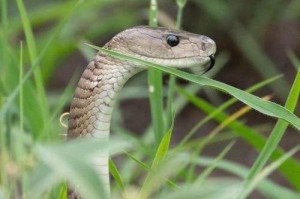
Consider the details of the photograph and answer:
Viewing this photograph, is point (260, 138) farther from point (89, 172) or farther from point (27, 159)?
point (89, 172)

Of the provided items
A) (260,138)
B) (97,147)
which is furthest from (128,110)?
(97,147)

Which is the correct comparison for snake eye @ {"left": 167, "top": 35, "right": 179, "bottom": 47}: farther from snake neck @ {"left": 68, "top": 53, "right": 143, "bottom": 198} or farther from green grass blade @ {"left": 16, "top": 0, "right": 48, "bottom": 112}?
green grass blade @ {"left": 16, "top": 0, "right": 48, "bottom": 112}

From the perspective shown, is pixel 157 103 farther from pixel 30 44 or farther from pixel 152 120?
pixel 30 44

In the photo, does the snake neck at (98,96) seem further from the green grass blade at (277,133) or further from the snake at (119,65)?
the green grass blade at (277,133)

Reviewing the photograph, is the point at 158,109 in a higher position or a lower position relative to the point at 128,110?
higher

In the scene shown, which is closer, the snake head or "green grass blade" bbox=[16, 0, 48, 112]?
the snake head

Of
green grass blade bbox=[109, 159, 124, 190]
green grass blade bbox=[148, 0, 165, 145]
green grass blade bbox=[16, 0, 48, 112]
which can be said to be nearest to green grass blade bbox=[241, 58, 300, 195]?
green grass blade bbox=[109, 159, 124, 190]

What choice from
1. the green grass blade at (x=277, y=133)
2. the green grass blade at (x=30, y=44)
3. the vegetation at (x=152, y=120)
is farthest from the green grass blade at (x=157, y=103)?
the green grass blade at (x=277, y=133)
